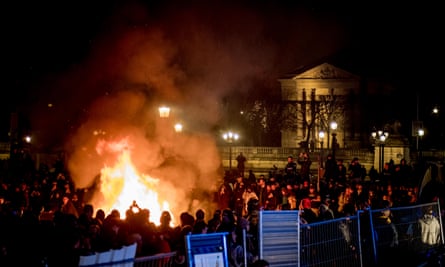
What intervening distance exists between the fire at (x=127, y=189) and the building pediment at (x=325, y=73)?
4681 cm

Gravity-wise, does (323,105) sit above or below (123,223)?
above

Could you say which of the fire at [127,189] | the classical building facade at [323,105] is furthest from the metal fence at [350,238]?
the classical building facade at [323,105]

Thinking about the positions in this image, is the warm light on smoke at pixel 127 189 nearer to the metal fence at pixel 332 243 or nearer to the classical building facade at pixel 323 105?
the metal fence at pixel 332 243

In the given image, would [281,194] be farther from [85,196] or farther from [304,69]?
[304,69]

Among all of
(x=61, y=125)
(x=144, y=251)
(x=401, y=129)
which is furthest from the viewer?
(x=401, y=129)

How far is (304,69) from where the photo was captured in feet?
212

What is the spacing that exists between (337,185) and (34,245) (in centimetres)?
1312

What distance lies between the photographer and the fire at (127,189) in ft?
56.7

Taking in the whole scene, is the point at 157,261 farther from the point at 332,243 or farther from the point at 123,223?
the point at 123,223

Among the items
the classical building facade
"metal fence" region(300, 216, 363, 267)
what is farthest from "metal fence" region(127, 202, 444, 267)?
the classical building facade

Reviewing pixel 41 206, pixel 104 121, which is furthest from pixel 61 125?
pixel 41 206

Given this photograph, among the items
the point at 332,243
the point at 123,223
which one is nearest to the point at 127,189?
the point at 123,223

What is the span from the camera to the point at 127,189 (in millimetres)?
17703

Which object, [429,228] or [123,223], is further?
[429,228]
